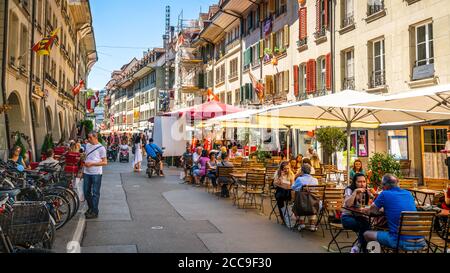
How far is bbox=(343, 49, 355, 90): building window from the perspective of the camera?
20.5 meters

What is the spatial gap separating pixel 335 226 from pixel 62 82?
30.3 meters

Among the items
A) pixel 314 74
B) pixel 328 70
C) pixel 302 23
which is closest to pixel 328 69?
pixel 328 70

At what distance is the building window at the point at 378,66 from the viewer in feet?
60.1

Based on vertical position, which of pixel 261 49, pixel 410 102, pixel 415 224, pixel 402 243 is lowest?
pixel 402 243

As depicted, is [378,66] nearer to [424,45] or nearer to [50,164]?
[424,45]

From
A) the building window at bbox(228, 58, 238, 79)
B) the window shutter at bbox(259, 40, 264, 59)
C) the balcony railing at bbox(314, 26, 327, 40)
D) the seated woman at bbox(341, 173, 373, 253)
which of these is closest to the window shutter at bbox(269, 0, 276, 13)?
the window shutter at bbox(259, 40, 264, 59)

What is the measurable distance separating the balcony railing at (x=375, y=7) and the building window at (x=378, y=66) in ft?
4.46

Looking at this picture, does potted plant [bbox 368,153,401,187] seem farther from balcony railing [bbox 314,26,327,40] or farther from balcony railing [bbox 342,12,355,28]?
balcony railing [bbox 314,26,327,40]

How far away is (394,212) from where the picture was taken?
5.45 meters

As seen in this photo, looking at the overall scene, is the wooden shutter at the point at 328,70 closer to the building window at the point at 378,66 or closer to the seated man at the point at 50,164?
the building window at the point at 378,66

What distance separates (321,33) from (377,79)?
5621mm

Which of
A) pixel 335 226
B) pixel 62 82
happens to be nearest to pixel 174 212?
pixel 335 226
